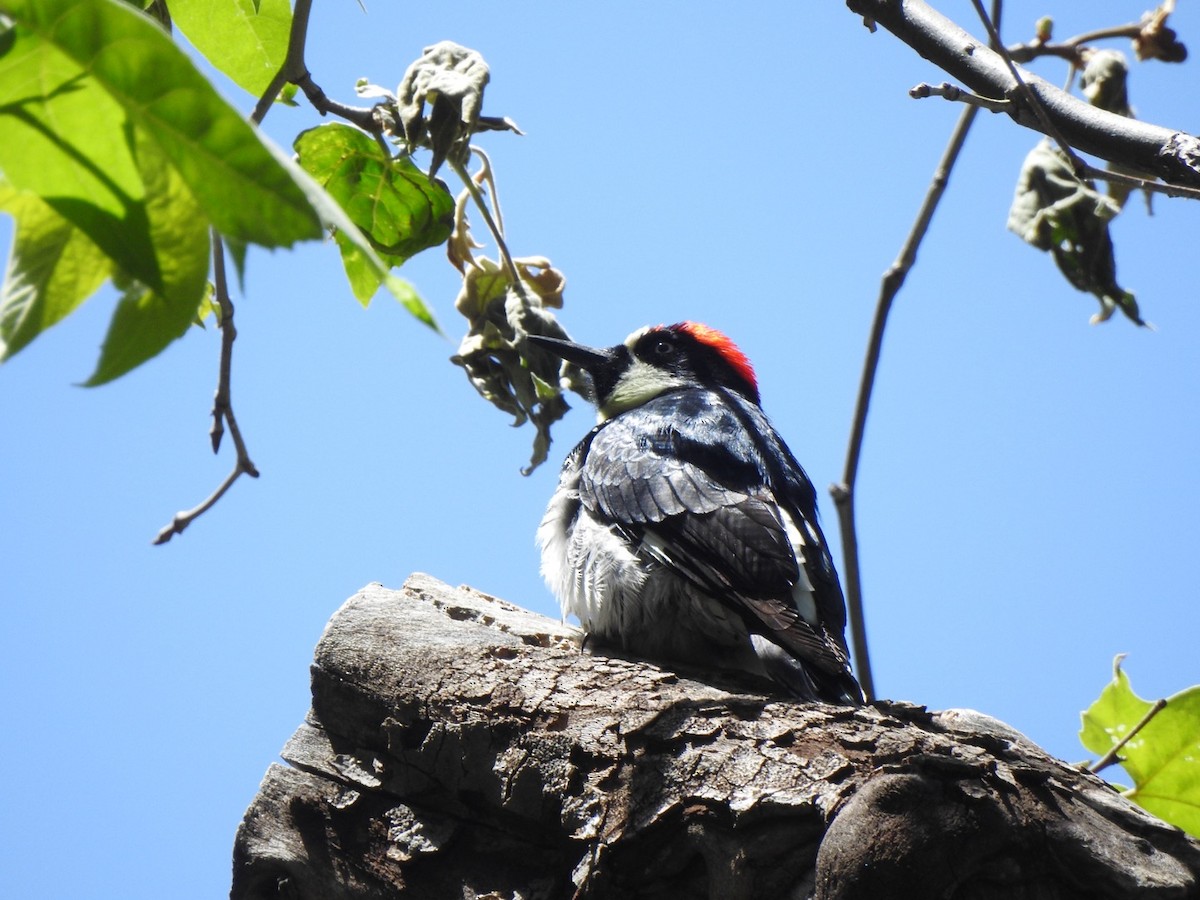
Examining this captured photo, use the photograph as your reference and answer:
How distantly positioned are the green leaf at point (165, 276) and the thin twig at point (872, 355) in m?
2.39

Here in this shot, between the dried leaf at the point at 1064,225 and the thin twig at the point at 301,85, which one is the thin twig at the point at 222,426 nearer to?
the thin twig at the point at 301,85

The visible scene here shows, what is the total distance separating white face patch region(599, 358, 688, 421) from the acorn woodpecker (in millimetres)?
610

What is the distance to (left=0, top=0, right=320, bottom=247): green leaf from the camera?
758mm

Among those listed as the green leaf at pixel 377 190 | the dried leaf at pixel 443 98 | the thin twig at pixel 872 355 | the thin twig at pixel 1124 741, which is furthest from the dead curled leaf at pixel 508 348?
the thin twig at pixel 1124 741

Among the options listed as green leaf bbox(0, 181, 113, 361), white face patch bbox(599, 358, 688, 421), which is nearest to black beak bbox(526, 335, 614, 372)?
white face patch bbox(599, 358, 688, 421)

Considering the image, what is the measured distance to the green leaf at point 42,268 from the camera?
0.81 metres

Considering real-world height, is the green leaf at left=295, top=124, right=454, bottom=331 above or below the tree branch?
above

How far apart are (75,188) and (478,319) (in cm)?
226

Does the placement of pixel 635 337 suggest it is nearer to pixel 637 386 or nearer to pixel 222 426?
pixel 637 386

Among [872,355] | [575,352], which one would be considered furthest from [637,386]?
[872,355]

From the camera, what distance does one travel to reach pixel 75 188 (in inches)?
30.2

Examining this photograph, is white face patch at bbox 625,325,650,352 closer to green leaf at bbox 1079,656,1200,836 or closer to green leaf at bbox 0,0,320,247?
green leaf at bbox 1079,656,1200,836

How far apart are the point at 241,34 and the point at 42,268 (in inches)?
42.2

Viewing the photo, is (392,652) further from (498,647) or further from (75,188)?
(75,188)
